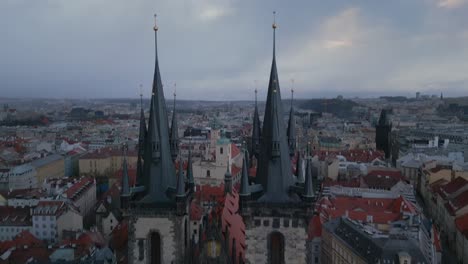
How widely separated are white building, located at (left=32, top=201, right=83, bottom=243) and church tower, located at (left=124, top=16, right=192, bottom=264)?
152 feet

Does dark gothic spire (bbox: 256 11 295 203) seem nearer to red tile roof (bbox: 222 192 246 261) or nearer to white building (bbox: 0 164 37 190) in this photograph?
red tile roof (bbox: 222 192 246 261)

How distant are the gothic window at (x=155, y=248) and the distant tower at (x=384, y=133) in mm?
106121

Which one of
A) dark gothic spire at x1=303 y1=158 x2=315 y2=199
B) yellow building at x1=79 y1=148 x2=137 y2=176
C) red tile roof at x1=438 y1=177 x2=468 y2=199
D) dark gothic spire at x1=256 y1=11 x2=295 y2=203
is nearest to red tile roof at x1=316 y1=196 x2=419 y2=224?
red tile roof at x1=438 y1=177 x2=468 y2=199

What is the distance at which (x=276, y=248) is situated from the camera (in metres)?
30.4

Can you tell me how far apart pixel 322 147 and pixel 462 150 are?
41810mm

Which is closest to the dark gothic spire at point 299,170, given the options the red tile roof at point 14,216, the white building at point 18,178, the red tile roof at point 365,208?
the red tile roof at point 365,208

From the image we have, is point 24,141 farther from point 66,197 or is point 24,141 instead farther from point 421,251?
point 421,251

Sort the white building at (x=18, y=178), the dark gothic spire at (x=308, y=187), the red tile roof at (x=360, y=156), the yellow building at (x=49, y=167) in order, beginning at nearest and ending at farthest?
the dark gothic spire at (x=308, y=187) → the white building at (x=18, y=178) → the yellow building at (x=49, y=167) → the red tile roof at (x=360, y=156)

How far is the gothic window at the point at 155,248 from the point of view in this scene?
3133 centimetres

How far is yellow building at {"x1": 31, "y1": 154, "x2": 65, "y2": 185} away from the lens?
114 m

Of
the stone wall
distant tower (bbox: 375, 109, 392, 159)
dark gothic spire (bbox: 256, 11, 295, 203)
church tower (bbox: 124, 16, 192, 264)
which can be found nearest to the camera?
the stone wall

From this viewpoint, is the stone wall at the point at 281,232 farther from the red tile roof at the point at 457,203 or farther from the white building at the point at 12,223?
the white building at the point at 12,223

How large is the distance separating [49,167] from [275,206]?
333 ft

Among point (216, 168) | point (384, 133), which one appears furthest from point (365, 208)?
point (384, 133)
